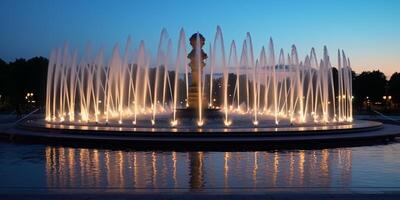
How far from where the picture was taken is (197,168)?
14.5 m

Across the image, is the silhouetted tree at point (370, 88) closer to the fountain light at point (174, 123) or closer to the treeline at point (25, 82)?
the treeline at point (25, 82)

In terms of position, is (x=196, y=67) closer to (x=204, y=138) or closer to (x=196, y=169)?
(x=204, y=138)

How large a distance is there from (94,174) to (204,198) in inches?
174

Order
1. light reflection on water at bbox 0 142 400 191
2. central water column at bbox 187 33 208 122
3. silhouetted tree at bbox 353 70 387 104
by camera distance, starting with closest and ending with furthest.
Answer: light reflection on water at bbox 0 142 400 191 < central water column at bbox 187 33 208 122 < silhouetted tree at bbox 353 70 387 104

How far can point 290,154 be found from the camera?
17594 millimetres

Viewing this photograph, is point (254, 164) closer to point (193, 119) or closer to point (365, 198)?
point (365, 198)

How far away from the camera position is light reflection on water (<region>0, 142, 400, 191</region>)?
12.2 meters

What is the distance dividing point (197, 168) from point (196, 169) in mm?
166

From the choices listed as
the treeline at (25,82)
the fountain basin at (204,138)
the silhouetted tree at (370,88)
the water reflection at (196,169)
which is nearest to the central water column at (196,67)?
the fountain basin at (204,138)

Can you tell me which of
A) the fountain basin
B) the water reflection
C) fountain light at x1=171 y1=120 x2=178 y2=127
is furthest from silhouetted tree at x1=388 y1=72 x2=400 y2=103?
the water reflection

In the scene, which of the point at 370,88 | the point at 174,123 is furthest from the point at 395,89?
the point at 174,123

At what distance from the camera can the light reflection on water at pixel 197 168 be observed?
12.2 meters

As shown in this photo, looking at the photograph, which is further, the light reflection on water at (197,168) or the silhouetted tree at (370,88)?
the silhouetted tree at (370,88)

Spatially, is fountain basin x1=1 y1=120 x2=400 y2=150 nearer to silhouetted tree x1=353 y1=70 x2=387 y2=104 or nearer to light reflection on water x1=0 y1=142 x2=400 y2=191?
light reflection on water x1=0 y1=142 x2=400 y2=191
